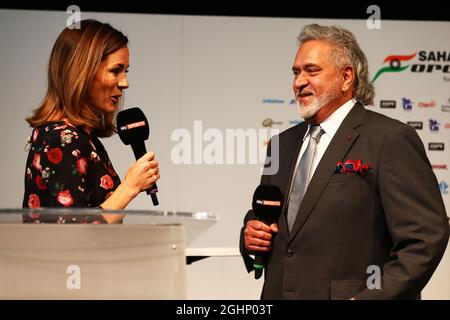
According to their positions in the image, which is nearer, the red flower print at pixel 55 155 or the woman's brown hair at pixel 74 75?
the red flower print at pixel 55 155

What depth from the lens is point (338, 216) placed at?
249 centimetres

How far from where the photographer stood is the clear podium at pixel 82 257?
1.51 m

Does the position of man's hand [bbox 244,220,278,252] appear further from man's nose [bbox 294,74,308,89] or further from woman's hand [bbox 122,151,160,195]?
man's nose [bbox 294,74,308,89]

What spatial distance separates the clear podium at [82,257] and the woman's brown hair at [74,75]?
1.04 m

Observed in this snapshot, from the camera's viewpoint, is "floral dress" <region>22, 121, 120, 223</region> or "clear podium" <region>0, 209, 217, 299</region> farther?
"floral dress" <region>22, 121, 120, 223</region>

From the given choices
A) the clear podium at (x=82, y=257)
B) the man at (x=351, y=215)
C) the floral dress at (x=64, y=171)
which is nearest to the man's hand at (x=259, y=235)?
the man at (x=351, y=215)

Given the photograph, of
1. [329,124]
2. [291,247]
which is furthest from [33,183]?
[329,124]

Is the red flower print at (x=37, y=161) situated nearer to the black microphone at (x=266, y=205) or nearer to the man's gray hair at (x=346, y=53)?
the black microphone at (x=266, y=205)

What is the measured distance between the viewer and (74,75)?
2529 mm

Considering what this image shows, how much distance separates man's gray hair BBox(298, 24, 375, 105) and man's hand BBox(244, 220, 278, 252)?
0.70m

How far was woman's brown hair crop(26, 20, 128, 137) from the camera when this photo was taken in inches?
99.2

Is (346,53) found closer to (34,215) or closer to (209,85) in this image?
(34,215)

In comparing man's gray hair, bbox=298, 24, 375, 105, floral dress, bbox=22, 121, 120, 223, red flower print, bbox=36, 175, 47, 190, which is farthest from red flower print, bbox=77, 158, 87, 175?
man's gray hair, bbox=298, 24, 375, 105

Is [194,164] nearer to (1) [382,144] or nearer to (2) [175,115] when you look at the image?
(2) [175,115]
